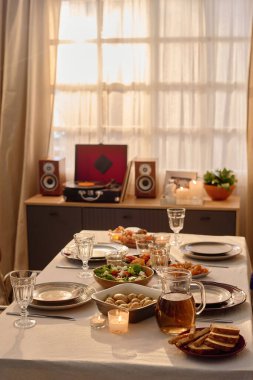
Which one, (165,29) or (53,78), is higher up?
(165,29)

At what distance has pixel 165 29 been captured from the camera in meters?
4.14

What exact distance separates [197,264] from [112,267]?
0.40m

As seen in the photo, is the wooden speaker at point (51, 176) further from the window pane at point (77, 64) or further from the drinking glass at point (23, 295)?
the drinking glass at point (23, 295)

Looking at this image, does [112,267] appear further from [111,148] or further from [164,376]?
[111,148]

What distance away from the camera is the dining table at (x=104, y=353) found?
1635 millimetres

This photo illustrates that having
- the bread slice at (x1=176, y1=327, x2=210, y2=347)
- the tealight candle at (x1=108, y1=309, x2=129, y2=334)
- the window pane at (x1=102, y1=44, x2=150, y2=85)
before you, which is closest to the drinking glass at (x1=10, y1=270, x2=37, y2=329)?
the tealight candle at (x1=108, y1=309, x2=129, y2=334)

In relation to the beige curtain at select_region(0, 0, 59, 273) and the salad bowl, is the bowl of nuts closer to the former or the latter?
the salad bowl

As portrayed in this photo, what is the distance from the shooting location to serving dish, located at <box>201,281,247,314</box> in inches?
78.0

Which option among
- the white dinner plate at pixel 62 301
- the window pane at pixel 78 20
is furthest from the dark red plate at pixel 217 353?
the window pane at pixel 78 20

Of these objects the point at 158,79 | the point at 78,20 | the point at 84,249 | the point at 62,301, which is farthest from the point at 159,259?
the point at 78,20

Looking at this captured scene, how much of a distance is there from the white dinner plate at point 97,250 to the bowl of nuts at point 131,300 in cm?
51

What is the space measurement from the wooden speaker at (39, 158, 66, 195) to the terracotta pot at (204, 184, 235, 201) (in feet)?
3.09

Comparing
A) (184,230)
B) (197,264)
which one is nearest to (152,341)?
(197,264)

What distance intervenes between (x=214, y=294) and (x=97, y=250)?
720 millimetres
